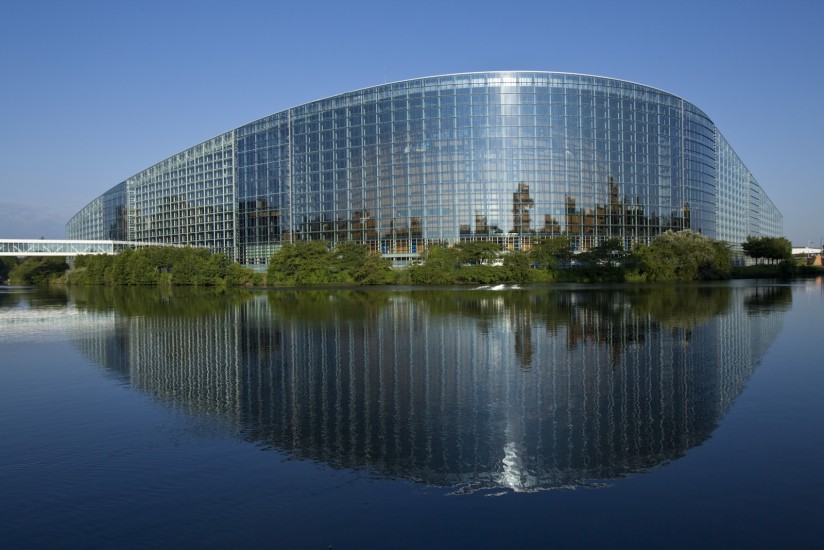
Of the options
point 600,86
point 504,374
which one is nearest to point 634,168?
point 600,86

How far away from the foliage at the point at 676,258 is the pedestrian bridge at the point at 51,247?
89994 mm

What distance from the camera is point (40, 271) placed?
5340 inches

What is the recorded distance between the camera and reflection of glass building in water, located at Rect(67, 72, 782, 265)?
104 m

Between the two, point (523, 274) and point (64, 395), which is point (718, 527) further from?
point (523, 274)

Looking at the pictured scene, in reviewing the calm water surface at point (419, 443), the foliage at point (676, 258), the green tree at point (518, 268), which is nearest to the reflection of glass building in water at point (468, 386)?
the calm water surface at point (419, 443)

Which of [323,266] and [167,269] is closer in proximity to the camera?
[323,266]

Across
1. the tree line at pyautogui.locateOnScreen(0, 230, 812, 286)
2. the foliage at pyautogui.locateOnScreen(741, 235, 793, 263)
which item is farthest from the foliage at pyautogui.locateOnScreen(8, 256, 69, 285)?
the foliage at pyautogui.locateOnScreen(741, 235, 793, 263)

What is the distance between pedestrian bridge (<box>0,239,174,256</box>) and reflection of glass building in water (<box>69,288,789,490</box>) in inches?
4094

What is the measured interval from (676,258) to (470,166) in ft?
116

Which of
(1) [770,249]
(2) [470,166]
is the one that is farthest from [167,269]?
(1) [770,249]

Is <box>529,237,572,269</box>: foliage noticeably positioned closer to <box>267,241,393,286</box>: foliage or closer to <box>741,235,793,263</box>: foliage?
<box>267,241,393,286</box>: foliage

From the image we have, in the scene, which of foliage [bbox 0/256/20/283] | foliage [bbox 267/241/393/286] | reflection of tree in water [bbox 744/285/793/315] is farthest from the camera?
foliage [bbox 0/256/20/283]

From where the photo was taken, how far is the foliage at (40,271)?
133500 mm

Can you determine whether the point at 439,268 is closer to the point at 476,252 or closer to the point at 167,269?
the point at 476,252
